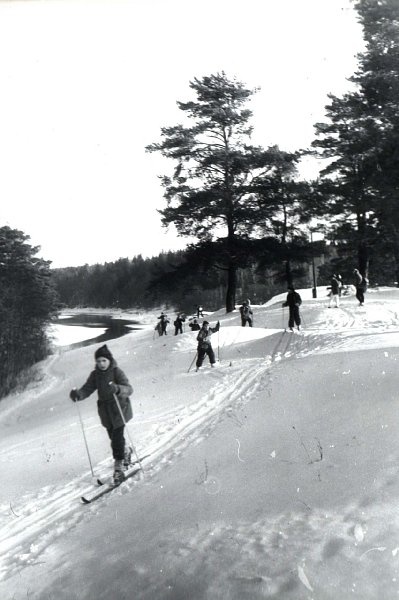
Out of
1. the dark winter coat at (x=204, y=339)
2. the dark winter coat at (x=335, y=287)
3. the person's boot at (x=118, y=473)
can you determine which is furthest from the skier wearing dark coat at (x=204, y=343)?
the dark winter coat at (x=335, y=287)

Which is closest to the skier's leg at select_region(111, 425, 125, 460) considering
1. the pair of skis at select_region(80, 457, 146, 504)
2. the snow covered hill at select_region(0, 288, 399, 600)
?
the pair of skis at select_region(80, 457, 146, 504)

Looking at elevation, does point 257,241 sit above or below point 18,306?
above

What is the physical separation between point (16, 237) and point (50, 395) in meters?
23.3

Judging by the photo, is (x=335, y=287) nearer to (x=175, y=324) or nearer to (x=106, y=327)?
(x=175, y=324)

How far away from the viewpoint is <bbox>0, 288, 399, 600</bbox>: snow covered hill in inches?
131

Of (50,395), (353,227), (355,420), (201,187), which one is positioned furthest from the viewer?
(353,227)

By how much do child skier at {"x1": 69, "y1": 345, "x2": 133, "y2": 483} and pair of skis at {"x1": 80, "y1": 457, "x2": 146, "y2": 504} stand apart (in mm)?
106

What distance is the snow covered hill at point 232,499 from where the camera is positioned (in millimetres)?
3338

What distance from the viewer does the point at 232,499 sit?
175 inches

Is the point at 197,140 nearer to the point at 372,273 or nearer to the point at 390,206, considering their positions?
the point at 390,206

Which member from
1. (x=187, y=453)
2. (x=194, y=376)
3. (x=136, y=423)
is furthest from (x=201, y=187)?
(x=187, y=453)

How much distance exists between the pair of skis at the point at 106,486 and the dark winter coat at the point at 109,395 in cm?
62

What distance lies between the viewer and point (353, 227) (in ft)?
88.9

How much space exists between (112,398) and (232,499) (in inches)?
91.5
